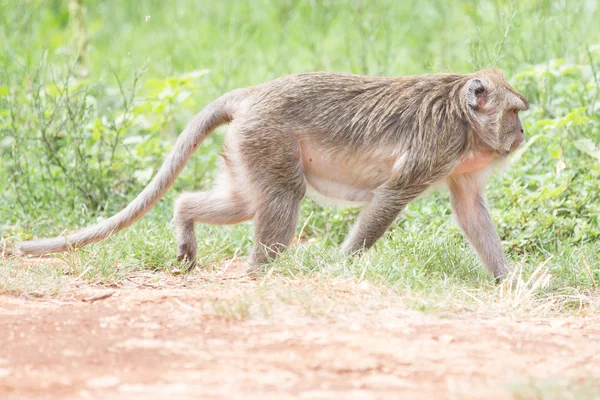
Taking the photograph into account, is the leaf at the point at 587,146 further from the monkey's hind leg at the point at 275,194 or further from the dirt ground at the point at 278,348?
the monkey's hind leg at the point at 275,194

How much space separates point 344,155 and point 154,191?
51.2 inches

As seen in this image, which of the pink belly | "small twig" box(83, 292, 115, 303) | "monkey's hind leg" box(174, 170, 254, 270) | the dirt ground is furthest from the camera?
"monkey's hind leg" box(174, 170, 254, 270)

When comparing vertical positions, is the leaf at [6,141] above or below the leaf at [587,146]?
below

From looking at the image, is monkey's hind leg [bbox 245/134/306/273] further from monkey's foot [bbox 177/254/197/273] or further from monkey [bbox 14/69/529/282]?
monkey's foot [bbox 177/254/197/273]

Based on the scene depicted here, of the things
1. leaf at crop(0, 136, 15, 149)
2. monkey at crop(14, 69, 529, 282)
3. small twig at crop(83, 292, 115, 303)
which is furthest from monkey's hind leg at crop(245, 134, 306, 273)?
leaf at crop(0, 136, 15, 149)

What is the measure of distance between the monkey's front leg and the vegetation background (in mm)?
158

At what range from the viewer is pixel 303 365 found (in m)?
3.62

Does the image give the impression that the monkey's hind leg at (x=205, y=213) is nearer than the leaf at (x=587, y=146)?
Yes

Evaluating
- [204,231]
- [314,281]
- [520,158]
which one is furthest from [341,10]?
[314,281]

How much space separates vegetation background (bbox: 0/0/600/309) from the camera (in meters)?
5.93

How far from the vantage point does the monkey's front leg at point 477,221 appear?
6027 mm

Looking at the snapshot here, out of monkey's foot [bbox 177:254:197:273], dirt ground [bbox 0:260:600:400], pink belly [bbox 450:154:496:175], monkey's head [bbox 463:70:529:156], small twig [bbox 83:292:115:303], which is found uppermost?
monkey's head [bbox 463:70:529:156]

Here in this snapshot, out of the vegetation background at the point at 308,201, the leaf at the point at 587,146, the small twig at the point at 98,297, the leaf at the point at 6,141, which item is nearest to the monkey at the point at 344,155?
the vegetation background at the point at 308,201

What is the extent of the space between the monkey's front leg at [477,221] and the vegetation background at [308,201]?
6.2 inches
